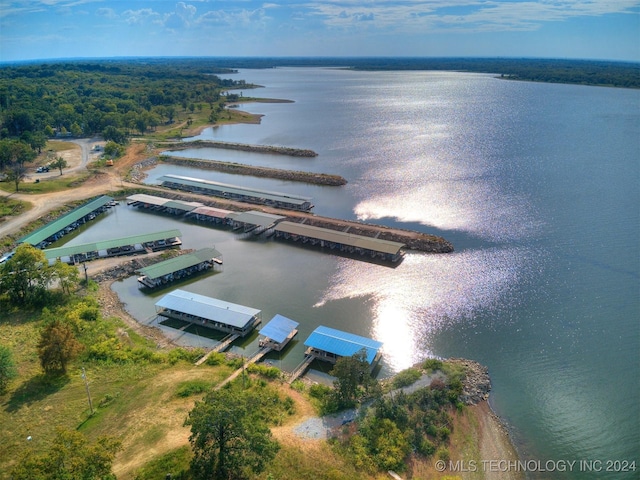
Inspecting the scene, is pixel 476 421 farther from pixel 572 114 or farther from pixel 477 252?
pixel 572 114

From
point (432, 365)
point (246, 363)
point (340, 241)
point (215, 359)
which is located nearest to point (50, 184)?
point (340, 241)

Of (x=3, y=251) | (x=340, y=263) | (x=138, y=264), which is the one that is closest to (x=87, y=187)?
(x=3, y=251)

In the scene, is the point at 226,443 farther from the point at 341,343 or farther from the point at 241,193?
the point at 241,193

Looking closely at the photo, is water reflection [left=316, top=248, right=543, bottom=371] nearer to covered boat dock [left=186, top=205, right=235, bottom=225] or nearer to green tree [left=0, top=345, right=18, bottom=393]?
covered boat dock [left=186, top=205, right=235, bottom=225]

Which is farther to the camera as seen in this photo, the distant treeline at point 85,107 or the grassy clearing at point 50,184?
the distant treeline at point 85,107

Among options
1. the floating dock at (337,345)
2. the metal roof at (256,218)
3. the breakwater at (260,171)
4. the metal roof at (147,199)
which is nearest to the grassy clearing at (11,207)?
the metal roof at (147,199)

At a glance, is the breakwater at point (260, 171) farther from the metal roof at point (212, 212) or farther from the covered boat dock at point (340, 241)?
the covered boat dock at point (340, 241)
